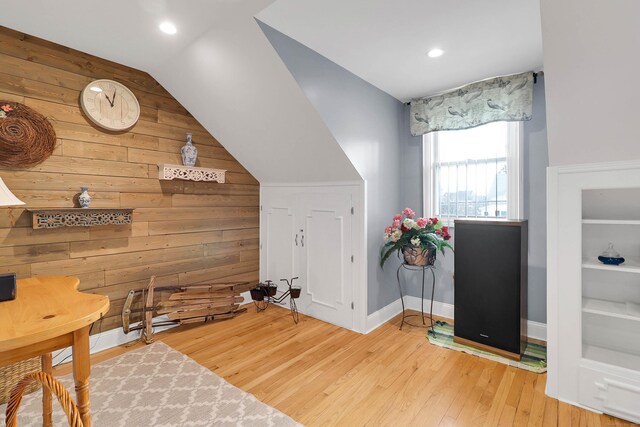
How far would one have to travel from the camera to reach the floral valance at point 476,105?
8.96ft

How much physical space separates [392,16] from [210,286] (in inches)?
108

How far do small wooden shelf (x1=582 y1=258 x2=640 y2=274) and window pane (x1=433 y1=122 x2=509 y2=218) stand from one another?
39.4 inches

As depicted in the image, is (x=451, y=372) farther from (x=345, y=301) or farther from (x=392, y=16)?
(x=392, y=16)

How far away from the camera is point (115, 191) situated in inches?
107

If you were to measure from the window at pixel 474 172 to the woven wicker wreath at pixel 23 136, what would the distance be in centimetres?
332

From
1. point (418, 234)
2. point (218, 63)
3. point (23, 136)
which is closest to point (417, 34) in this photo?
point (218, 63)

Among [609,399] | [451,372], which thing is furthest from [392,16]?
[609,399]

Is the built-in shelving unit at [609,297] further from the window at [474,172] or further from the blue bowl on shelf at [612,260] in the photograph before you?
the window at [474,172]

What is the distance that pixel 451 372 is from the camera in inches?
90.8

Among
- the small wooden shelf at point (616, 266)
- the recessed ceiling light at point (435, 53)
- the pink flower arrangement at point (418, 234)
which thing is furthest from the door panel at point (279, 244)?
the small wooden shelf at point (616, 266)

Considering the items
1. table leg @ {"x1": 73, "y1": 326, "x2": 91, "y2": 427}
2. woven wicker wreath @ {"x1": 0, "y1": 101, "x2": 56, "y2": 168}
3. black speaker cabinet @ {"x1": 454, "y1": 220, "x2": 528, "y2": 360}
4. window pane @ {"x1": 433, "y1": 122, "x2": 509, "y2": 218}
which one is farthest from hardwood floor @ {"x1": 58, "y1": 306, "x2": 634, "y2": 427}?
woven wicker wreath @ {"x1": 0, "y1": 101, "x2": 56, "y2": 168}

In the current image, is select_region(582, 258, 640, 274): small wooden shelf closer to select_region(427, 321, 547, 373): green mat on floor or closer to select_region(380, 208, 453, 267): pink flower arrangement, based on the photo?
select_region(427, 321, 547, 373): green mat on floor

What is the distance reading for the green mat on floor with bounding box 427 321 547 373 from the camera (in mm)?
2367

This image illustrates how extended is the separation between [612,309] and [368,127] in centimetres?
224
